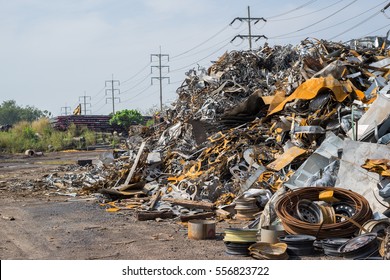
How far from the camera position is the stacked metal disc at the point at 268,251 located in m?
7.26

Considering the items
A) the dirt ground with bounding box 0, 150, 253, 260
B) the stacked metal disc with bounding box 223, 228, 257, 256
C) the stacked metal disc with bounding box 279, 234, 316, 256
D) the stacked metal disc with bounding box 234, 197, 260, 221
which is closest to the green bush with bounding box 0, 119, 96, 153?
the dirt ground with bounding box 0, 150, 253, 260

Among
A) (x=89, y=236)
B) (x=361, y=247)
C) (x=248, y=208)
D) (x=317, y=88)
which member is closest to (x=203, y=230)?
(x=248, y=208)

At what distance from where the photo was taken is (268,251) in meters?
7.43

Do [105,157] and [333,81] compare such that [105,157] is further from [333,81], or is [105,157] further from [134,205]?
[333,81]

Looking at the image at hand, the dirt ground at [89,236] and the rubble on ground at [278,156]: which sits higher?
the rubble on ground at [278,156]

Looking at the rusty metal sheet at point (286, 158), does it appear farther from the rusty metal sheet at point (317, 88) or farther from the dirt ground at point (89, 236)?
the dirt ground at point (89, 236)

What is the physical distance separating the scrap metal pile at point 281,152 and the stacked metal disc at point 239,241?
246 millimetres

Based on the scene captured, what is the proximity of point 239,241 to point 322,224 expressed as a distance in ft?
4.01

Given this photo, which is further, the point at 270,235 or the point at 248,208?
the point at 248,208

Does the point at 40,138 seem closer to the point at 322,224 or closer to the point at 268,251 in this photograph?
the point at 322,224

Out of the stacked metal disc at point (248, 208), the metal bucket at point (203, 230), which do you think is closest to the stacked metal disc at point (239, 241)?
the metal bucket at point (203, 230)

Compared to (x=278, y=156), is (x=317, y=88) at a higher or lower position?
higher

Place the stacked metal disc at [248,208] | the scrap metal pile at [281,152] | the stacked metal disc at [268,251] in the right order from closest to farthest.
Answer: the stacked metal disc at [268,251] → the scrap metal pile at [281,152] → the stacked metal disc at [248,208]

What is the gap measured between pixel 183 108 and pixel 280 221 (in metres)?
9.68
